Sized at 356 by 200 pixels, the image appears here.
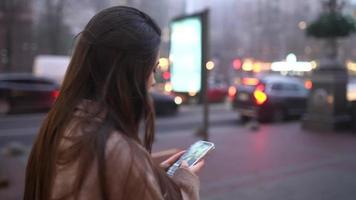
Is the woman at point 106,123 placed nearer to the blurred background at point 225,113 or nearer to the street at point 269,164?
the blurred background at point 225,113

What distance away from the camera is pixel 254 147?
977 centimetres

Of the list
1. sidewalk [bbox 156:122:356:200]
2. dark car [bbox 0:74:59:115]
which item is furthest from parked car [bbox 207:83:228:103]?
sidewalk [bbox 156:122:356:200]

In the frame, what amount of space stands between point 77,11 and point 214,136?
9446mm

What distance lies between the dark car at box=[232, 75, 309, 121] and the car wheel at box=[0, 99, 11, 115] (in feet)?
26.5

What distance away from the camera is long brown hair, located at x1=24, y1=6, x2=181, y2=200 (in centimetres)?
141

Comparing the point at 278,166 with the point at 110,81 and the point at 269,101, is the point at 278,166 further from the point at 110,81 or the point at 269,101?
the point at 269,101

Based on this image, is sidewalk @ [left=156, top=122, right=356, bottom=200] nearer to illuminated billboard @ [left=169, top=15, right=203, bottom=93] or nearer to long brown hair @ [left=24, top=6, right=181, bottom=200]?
illuminated billboard @ [left=169, top=15, right=203, bottom=93]

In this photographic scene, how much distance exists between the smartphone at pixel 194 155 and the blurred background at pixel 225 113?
0.34 m

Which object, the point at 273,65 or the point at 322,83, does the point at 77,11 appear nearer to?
the point at 322,83

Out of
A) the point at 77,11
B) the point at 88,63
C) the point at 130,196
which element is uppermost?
the point at 77,11

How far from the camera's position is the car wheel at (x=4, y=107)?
17288 mm

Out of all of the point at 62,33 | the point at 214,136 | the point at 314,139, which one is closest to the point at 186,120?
the point at 214,136

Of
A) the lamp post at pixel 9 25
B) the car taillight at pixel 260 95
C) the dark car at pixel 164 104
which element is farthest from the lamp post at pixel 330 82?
the lamp post at pixel 9 25

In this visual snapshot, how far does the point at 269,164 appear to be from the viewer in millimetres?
7793
